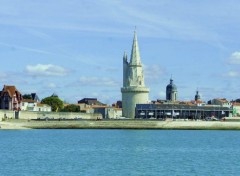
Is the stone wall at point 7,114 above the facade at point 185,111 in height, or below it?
below

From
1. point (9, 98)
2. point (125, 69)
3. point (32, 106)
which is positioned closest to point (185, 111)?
point (125, 69)

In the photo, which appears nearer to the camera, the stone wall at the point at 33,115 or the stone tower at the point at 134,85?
the stone wall at the point at 33,115

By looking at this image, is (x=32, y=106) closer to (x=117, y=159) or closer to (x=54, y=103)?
(x=54, y=103)

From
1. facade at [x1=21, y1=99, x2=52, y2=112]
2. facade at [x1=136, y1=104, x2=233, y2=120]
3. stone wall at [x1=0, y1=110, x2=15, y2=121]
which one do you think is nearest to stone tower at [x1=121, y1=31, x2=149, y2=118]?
facade at [x1=136, y1=104, x2=233, y2=120]

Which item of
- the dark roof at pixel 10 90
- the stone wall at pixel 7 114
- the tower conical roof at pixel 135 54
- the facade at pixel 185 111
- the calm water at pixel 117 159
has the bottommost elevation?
the calm water at pixel 117 159

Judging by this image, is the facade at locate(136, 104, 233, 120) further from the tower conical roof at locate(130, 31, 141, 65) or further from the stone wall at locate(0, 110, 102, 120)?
the stone wall at locate(0, 110, 102, 120)

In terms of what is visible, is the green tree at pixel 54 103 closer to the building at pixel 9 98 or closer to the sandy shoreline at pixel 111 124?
the building at pixel 9 98

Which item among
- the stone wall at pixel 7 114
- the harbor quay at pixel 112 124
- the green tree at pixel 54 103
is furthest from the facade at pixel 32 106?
the harbor quay at pixel 112 124

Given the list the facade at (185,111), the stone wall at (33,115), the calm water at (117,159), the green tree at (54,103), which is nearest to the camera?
the calm water at (117,159)

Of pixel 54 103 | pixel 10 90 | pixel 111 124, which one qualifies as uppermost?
pixel 10 90

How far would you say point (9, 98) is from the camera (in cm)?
13550

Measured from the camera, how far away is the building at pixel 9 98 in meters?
135

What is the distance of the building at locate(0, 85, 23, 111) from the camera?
13525cm

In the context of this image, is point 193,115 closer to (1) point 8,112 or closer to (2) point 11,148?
(1) point 8,112
